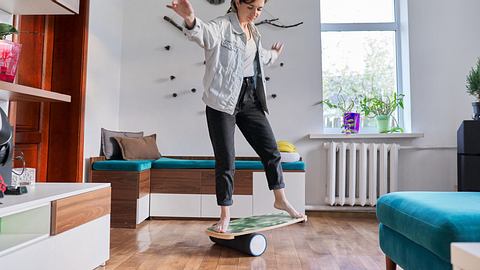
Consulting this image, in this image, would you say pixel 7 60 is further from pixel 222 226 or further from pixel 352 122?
A: pixel 352 122

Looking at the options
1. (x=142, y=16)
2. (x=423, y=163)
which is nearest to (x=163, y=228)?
(x=142, y=16)

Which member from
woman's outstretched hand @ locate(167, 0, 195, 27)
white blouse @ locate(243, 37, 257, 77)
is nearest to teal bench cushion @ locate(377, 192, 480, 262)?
white blouse @ locate(243, 37, 257, 77)

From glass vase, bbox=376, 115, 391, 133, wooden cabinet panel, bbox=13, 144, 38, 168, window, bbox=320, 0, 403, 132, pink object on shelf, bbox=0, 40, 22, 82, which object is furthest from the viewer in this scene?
window, bbox=320, 0, 403, 132

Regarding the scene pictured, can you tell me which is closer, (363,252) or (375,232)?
(363,252)

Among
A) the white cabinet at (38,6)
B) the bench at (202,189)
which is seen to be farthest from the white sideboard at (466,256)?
the bench at (202,189)

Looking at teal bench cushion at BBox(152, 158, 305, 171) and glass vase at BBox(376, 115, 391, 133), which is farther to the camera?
glass vase at BBox(376, 115, 391, 133)

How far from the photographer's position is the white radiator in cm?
316

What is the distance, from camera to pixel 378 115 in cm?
345

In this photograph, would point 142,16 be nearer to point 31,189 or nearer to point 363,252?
point 31,189

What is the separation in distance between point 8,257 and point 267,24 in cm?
303

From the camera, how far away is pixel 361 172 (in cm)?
316

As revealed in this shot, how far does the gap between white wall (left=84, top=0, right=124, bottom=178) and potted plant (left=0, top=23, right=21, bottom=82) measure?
4.38 feet

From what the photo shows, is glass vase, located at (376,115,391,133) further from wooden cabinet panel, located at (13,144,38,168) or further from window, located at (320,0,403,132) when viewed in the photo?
wooden cabinet panel, located at (13,144,38,168)

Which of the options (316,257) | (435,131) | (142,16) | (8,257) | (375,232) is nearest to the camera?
(8,257)
